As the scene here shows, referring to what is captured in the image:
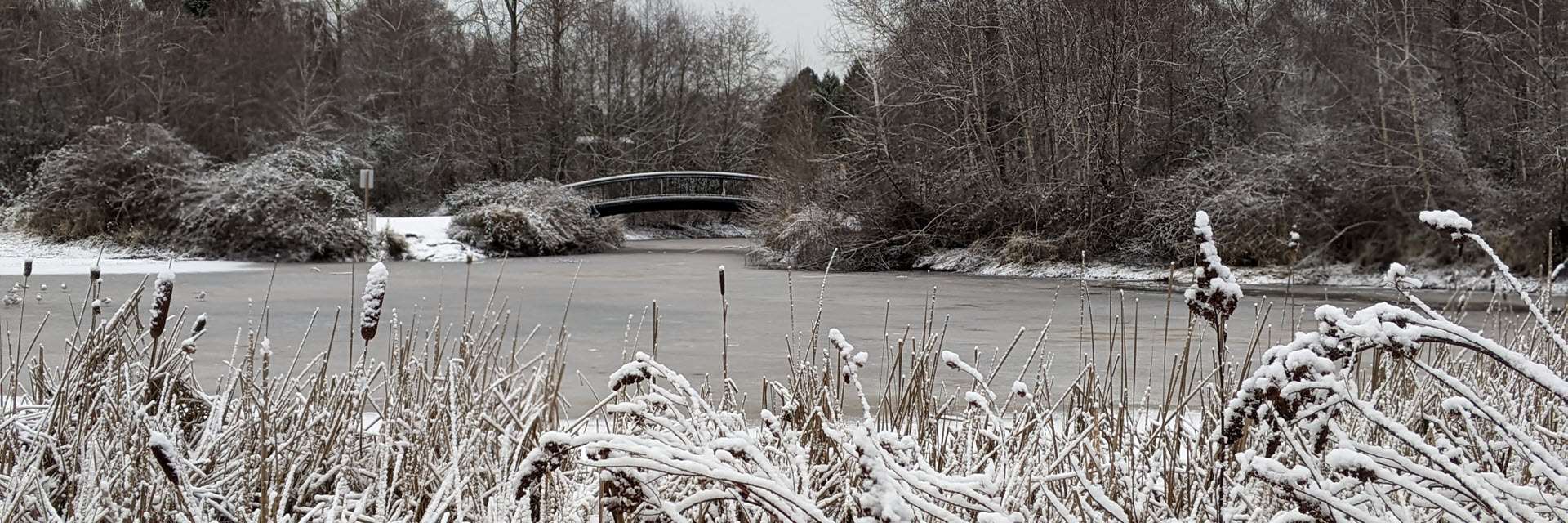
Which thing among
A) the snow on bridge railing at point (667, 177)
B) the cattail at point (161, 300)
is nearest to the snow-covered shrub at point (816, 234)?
the snow on bridge railing at point (667, 177)

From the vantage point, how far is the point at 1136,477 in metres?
2.62

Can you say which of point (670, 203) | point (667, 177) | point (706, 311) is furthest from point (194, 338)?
point (670, 203)

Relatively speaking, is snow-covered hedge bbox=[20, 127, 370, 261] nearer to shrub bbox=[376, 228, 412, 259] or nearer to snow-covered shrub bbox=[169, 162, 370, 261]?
snow-covered shrub bbox=[169, 162, 370, 261]

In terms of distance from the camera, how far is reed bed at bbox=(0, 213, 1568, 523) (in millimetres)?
1291

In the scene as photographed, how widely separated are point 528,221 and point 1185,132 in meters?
12.0

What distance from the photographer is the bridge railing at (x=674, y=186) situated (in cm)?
3108

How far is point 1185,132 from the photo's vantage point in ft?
65.3

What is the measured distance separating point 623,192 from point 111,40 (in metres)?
13.1

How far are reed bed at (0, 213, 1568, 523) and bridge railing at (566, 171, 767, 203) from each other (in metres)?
27.3

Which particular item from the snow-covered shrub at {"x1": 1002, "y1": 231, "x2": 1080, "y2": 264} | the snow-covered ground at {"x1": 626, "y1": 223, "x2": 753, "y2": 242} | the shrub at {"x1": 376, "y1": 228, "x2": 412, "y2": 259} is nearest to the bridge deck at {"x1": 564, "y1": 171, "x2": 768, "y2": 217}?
the snow-covered ground at {"x1": 626, "y1": 223, "x2": 753, "y2": 242}

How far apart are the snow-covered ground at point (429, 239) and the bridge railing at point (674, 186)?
6.00 metres

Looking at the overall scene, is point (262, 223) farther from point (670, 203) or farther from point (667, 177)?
point (670, 203)

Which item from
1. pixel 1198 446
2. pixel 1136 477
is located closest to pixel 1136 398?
pixel 1136 477

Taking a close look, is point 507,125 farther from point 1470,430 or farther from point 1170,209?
point 1470,430
